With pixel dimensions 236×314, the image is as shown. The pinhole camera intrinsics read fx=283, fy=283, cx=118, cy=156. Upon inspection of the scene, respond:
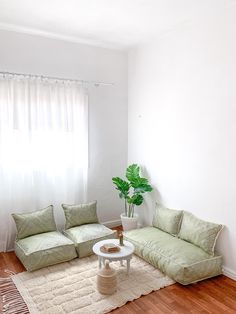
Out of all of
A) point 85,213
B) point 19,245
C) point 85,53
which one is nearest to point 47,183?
point 85,213

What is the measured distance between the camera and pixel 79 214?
381cm

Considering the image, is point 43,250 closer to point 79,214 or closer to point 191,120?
point 79,214

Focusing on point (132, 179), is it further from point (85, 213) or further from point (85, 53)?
point (85, 53)

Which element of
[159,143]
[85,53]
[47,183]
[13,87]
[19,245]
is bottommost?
[19,245]

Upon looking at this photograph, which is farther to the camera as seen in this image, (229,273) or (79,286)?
(229,273)

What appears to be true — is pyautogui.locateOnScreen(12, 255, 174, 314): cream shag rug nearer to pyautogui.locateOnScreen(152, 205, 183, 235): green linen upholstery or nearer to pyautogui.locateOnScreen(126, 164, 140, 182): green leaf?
pyautogui.locateOnScreen(152, 205, 183, 235): green linen upholstery

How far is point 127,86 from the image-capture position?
4.54 metres

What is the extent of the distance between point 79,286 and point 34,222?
3.50 feet

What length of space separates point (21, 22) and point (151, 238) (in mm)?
2974

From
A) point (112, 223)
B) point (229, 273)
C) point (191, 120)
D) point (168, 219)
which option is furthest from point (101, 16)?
point (229, 273)

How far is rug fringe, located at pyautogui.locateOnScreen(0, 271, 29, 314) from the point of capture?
2.43 meters

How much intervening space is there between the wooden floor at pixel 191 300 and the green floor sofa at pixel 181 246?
91mm

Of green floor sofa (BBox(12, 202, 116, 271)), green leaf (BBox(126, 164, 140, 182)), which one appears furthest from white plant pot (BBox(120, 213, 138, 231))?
green leaf (BBox(126, 164, 140, 182))

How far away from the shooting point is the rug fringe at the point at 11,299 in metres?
2.43
